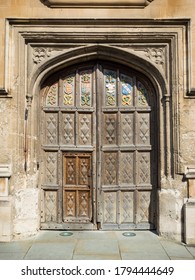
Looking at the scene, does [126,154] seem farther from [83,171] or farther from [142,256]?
[142,256]

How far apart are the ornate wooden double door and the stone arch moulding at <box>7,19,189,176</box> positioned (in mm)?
307

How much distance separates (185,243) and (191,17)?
3911 mm

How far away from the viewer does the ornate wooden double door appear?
17.9 ft

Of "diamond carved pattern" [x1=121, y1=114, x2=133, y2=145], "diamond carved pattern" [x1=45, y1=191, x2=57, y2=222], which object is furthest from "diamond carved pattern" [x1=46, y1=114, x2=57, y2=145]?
"diamond carved pattern" [x1=121, y1=114, x2=133, y2=145]

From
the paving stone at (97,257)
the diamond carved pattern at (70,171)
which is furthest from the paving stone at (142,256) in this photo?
the diamond carved pattern at (70,171)

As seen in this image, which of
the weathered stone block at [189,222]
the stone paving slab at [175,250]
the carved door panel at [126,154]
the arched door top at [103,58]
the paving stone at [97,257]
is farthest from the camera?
the carved door panel at [126,154]

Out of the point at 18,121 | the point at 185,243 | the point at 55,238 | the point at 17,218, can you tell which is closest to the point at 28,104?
the point at 18,121

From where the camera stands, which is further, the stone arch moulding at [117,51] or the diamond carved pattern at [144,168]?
the diamond carved pattern at [144,168]

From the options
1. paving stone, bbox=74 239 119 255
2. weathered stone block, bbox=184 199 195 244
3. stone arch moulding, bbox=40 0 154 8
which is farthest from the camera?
stone arch moulding, bbox=40 0 154 8

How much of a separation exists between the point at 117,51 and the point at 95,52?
0.41 metres

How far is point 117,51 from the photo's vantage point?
522 centimetres

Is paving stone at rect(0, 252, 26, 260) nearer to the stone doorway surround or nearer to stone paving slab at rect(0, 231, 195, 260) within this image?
stone paving slab at rect(0, 231, 195, 260)

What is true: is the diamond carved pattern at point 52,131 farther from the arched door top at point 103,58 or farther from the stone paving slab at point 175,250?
the stone paving slab at point 175,250

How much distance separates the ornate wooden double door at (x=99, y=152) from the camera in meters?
5.44
